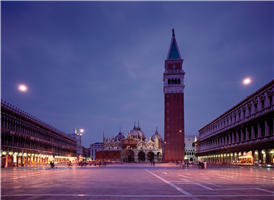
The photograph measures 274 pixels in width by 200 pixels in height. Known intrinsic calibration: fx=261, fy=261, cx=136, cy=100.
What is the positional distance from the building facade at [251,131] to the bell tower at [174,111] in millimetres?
24465

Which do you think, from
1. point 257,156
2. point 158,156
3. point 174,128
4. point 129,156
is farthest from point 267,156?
point 129,156

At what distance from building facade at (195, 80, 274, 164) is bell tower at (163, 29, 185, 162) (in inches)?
963

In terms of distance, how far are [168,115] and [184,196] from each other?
287 ft

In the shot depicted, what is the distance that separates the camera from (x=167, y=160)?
316 feet

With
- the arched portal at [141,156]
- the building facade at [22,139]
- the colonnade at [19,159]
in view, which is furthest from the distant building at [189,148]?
→ the colonnade at [19,159]

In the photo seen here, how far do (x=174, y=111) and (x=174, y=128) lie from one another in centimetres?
646

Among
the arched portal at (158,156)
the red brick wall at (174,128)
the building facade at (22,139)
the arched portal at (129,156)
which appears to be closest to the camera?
the building facade at (22,139)

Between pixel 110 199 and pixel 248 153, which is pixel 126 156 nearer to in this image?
pixel 248 153

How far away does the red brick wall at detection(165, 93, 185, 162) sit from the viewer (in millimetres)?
96000

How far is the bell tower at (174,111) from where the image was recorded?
3789 inches

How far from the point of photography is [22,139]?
6116cm

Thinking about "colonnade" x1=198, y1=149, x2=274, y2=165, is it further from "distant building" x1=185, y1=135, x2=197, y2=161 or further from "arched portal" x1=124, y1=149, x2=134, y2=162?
"arched portal" x1=124, y1=149, x2=134, y2=162

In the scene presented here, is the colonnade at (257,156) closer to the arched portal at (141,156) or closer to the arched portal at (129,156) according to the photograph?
the arched portal at (141,156)

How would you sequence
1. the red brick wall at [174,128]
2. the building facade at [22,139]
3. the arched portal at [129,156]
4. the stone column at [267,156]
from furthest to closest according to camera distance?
the arched portal at [129,156] < the red brick wall at [174,128] < the building facade at [22,139] < the stone column at [267,156]
